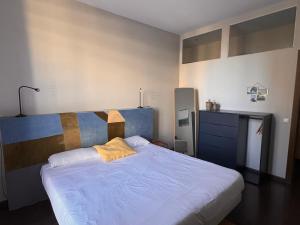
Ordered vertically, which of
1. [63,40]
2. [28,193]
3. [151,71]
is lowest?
[28,193]

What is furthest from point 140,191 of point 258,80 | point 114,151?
point 258,80

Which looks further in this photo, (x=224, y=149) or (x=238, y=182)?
(x=224, y=149)

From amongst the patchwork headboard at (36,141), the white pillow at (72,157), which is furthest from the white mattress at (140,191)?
the patchwork headboard at (36,141)

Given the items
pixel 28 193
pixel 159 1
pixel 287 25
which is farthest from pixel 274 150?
pixel 28 193

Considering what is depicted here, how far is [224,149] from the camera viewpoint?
3115mm

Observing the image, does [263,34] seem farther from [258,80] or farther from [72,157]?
[72,157]

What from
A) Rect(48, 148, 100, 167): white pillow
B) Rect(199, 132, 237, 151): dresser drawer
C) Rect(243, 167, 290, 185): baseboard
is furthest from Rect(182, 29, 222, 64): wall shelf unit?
Rect(48, 148, 100, 167): white pillow

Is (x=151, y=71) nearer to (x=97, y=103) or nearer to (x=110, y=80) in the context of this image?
(x=110, y=80)

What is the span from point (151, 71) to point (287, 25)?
2.65 m

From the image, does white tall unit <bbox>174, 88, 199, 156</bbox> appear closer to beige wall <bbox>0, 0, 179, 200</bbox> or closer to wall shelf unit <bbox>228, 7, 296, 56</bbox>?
beige wall <bbox>0, 0, 179, 200</bbox>

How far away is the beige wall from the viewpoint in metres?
2.21

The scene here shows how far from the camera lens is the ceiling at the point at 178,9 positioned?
8.73ft

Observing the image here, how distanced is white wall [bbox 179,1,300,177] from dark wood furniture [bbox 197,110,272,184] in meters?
0.18

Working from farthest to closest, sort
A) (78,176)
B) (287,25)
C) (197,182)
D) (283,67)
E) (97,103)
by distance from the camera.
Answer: (287,25)
(97,103)
(283,67)
(78,176)
(197,182)
